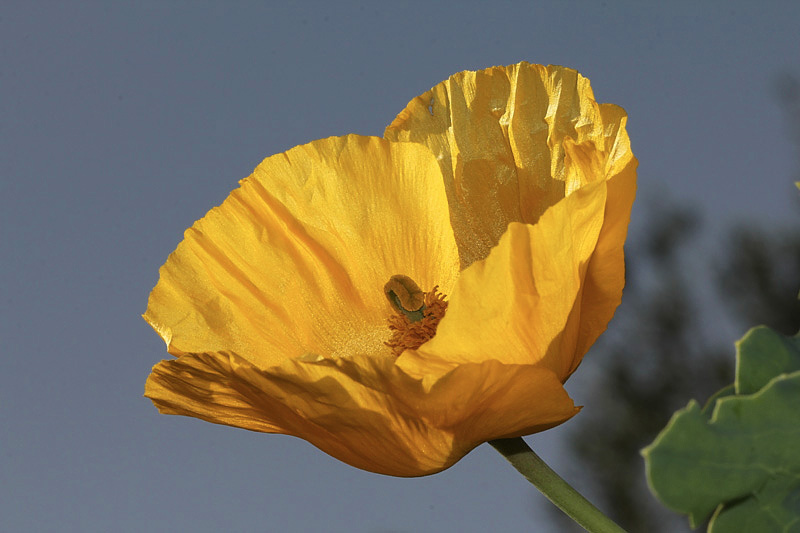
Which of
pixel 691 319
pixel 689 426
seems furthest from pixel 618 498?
pixel 689 426

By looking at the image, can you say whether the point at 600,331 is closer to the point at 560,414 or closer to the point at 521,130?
the point at 560,414

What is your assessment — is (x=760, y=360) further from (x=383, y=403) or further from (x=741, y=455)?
(x=383, y=403)

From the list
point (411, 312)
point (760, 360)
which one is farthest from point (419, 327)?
point (760, 360)

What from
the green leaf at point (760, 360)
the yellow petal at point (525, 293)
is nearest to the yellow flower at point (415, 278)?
the yellow petal at point (525, 293)

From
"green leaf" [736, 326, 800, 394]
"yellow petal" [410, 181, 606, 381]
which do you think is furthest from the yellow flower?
"green leaf" [736, 326, 800, 394]

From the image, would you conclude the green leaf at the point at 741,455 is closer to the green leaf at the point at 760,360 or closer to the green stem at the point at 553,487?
the green leaf at the point at 760,360
